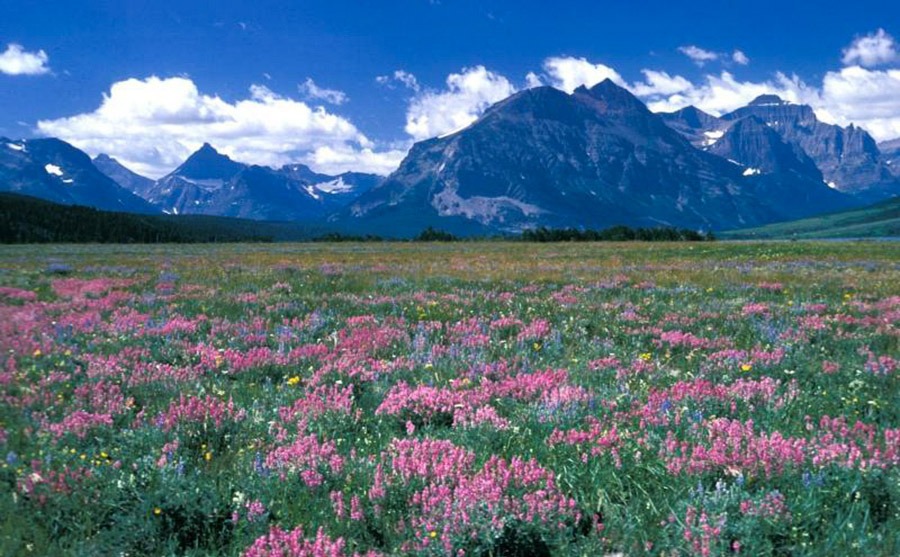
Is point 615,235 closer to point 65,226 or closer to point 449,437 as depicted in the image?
point 449,437

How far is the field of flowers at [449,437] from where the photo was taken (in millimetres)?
3736

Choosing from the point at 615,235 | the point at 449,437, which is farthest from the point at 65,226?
the point at 449,437

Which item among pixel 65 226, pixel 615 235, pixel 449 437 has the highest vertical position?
pixel 65 226

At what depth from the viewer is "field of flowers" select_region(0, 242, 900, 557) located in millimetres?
3736

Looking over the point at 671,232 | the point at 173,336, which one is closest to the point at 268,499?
the point at 173,336

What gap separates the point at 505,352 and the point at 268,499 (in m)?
5.43

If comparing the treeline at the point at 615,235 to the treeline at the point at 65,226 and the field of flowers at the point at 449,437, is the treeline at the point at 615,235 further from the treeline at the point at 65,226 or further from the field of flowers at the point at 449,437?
the treeline at the point at 65,226

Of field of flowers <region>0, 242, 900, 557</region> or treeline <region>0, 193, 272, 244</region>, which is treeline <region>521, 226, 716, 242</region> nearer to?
field of flowers <region>0, 242, 900, 557</region>

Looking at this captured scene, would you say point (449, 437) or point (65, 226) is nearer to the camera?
point (449, 437)

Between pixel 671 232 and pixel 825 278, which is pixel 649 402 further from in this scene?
pixel 671 232

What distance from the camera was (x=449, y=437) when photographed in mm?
5469

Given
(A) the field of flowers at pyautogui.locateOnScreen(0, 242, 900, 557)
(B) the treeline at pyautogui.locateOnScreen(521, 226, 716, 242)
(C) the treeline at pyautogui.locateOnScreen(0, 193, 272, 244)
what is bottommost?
(A) the field of flowers at pyautogui.locateOnScreen(0, 242, 900, 557)

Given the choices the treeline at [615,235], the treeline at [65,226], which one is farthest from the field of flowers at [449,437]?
the treeline at [65,226]

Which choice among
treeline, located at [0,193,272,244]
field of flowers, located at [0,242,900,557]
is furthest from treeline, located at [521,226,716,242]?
treeline, located at [0,193,272,244]
